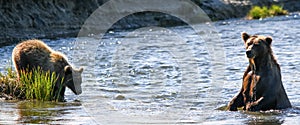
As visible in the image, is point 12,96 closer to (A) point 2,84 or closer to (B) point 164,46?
(A) point 2,84

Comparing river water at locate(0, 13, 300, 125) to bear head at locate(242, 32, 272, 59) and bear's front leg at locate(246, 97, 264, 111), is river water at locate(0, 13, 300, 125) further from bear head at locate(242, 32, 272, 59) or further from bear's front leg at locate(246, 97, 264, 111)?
bear head at locate(242, 32, 272, 59)

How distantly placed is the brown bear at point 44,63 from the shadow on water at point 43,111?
0.73 metres

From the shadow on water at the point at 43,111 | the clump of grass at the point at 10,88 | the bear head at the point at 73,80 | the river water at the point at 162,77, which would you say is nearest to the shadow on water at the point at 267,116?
the river water at the point at 162,77

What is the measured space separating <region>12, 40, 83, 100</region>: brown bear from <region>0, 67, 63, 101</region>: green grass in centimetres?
13

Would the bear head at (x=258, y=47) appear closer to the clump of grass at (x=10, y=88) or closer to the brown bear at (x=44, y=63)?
the brown bear at (x=44, y=63)

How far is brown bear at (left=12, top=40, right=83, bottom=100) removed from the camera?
1259 centimetres

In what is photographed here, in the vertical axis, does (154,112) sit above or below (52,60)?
below

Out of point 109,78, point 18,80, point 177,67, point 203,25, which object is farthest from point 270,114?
point 203,25

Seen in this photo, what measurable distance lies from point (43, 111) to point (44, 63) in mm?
1824

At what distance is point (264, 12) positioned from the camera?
3008 cm

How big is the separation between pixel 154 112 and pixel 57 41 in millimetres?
11325

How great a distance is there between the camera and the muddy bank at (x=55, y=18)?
2258 cm

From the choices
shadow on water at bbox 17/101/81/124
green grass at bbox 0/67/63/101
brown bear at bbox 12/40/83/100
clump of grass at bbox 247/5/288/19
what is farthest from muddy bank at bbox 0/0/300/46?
shadow on water at bbox 17/101/81/124

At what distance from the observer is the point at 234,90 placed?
45.8ft
